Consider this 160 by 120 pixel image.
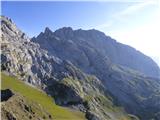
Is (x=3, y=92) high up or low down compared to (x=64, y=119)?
up

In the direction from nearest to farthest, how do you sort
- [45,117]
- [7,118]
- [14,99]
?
[7,118]
[14,99]
[45,117]

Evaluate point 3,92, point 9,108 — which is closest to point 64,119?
point 3,92

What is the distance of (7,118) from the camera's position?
65.1 meters

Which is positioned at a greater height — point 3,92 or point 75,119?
point 3,92

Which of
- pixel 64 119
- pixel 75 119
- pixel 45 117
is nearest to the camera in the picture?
pixel 45 117

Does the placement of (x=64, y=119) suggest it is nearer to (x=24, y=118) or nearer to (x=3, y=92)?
(x=3, y=92)

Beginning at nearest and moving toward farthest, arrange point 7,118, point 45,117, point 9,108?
point 7,118 < point 9,108 < point 45,117

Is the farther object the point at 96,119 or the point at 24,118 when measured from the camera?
the point at 96,119

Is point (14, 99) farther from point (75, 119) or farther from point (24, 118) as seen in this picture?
point (75, 119)

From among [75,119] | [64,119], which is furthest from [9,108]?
[75,119]

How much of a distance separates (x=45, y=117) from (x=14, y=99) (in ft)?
53.7

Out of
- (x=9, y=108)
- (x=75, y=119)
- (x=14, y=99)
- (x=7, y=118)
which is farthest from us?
(x=75, y=119)

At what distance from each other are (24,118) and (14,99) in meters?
7.76

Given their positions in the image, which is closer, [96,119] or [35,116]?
[35,116]
